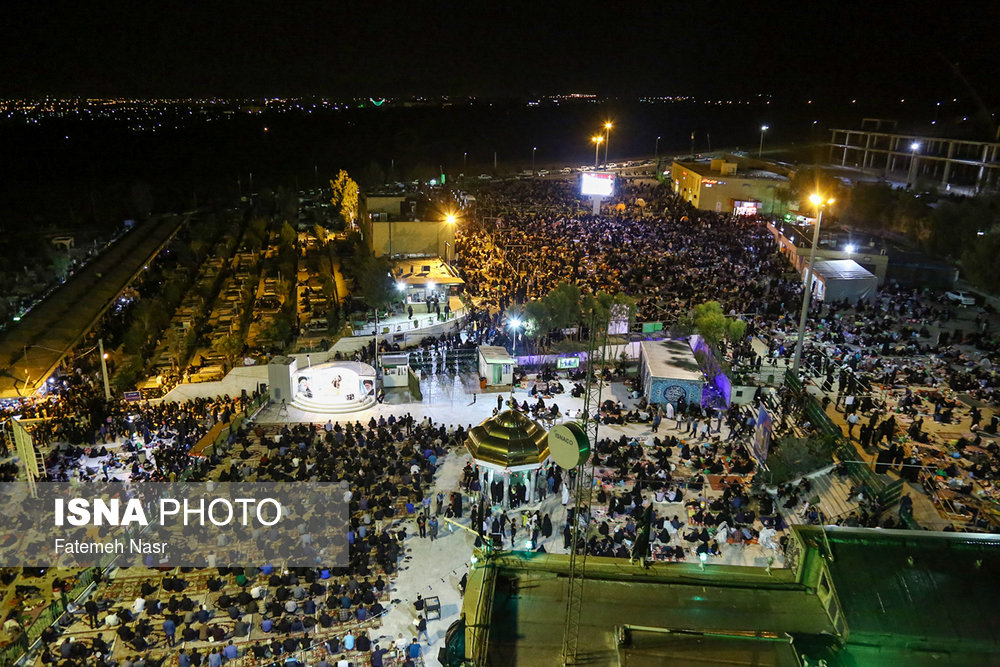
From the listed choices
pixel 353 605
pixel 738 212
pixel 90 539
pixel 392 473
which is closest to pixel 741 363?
pixel 392 473

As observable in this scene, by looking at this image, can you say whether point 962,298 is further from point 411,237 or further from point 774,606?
point 774,606

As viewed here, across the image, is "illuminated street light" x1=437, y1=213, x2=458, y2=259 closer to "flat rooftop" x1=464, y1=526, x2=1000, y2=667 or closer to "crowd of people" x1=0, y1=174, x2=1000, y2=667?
"crowd of people" x1=0, y1=174, x2=1000, y2=667

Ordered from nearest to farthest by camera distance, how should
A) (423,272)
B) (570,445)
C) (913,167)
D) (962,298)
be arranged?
1. (570,445)
2. (962,298)
3. (423,272)
4. (913,167)

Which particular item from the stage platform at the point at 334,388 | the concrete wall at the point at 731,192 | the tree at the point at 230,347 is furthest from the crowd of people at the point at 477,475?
the concrete wall at the point at 731,192

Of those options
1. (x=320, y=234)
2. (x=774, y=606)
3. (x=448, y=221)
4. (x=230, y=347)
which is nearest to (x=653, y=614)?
(x=774, y=606)

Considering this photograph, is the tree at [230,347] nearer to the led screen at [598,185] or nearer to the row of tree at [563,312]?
the row of tree at [563,312]
